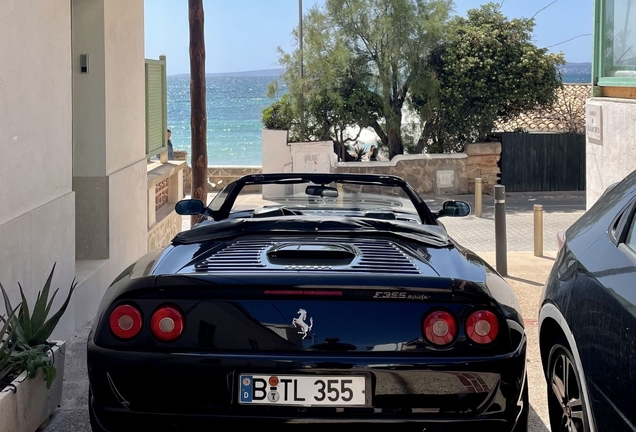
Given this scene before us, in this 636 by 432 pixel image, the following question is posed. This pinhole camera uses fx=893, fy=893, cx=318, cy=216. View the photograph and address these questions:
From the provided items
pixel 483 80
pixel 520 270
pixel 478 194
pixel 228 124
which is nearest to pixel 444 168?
pixel 483 80

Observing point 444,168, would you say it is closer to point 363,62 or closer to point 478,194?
point 363,62

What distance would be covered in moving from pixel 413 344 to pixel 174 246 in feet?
4.47

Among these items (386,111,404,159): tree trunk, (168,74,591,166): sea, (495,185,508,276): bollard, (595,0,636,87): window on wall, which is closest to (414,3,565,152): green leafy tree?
(386,111,404,159): tree trunk

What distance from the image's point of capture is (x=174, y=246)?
166 inches

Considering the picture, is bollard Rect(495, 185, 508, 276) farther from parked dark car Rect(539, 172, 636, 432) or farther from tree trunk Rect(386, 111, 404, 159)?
tree trunk Rect(386, 111, 404, 159)

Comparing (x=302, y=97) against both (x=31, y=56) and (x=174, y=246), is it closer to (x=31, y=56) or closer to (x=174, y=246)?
(x=31, y=56)

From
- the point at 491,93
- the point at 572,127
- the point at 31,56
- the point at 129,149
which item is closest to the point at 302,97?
the point at 491,93

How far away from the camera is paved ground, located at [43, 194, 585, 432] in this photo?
4.94 meters

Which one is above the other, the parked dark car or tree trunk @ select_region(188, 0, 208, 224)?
tree trunk @ select_region(188, 0, 208, 224)

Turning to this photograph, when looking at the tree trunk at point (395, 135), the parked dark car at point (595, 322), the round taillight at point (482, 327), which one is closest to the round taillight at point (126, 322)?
the round taillight at point (482, 327)

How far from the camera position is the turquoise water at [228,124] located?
74500 millimetres

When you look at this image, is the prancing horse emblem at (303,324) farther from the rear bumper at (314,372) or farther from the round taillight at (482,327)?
the round taillight at (482,327)

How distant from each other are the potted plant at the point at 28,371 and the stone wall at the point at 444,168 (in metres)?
19.5

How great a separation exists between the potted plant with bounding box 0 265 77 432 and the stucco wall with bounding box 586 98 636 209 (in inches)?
265
